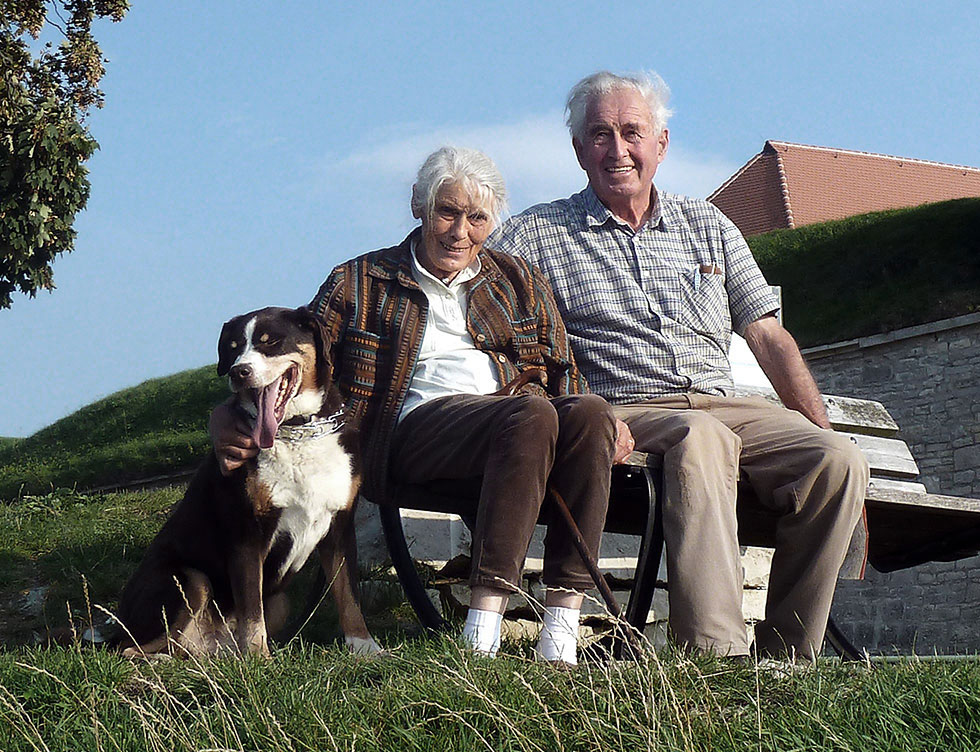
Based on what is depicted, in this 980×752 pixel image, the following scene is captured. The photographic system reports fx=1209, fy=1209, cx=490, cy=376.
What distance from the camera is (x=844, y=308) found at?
19156 mm

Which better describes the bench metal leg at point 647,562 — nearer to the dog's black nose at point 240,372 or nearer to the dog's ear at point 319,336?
the dog's ear at point 319,336

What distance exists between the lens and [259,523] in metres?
3.69

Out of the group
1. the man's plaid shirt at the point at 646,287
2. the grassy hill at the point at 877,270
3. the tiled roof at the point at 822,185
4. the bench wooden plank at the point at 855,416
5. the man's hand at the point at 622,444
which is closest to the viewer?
the man's hand at the point at 622,444

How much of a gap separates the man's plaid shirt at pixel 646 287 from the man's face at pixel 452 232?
522mm

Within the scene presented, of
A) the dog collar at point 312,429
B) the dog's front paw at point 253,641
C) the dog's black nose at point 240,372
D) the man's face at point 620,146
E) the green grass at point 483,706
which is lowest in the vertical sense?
the green grass at point 483,706

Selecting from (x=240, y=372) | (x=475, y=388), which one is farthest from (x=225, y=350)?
(x=475, y=388)

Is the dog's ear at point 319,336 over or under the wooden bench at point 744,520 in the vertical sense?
over

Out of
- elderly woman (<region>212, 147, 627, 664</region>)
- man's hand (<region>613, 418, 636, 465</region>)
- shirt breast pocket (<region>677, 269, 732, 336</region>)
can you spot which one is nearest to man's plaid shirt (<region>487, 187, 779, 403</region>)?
shirt breast pocket (<region>677, 269, 732, 336</region>)

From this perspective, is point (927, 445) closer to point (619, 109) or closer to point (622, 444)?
point (619, 109)

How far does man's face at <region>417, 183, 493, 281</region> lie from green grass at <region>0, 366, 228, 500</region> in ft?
34.1

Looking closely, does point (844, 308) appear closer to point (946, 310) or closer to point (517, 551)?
point (946, 310)

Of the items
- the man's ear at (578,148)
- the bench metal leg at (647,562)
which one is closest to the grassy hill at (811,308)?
the man's ear at (578,148)

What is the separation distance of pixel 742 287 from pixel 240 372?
2.21m

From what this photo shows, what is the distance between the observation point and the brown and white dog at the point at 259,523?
3688 mm
